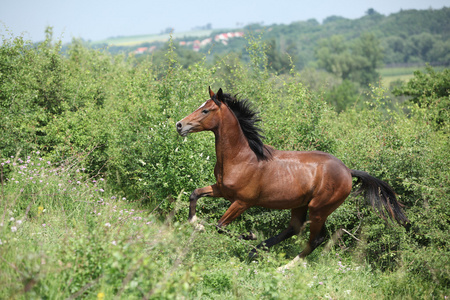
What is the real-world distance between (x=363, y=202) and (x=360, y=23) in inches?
7744

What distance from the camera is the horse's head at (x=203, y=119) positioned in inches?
236

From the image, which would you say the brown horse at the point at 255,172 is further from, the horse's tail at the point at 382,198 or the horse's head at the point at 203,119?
the horse's tail at the point at 382,198

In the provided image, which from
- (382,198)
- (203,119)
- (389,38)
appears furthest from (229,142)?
(389,38)

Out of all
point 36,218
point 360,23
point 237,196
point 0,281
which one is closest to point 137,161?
point 36,218

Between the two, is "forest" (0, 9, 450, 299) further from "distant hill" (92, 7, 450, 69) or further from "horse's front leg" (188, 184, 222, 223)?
"distant hill" (92, 7, 450, 69)

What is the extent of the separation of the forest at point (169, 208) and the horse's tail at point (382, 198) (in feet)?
0.82

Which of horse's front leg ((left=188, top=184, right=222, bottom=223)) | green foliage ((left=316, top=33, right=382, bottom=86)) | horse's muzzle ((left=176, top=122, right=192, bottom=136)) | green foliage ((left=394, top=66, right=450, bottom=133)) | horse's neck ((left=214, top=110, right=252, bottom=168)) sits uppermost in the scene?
horse's muzzle ((left=176, top=122, right=192, bottom=136))

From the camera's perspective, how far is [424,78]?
20453 mm

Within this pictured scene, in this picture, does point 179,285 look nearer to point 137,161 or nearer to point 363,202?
point 363,202

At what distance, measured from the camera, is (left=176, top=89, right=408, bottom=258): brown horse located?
244 inches

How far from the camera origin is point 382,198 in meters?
6.82

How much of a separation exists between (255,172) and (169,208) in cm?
286

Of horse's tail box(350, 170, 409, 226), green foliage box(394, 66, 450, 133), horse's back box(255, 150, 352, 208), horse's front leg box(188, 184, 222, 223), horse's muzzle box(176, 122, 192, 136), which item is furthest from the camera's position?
green foliage box(394, 66, 450, 133)

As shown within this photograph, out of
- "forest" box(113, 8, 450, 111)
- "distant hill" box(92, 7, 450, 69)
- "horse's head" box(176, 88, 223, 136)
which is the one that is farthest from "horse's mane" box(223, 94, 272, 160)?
"distant hill" box(92, 7, 450, 69)
